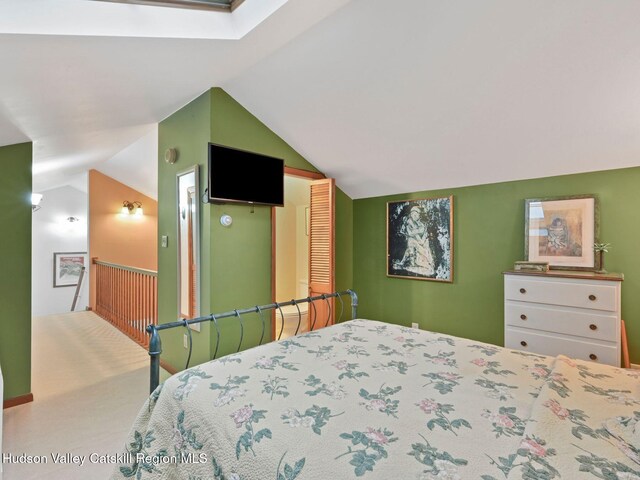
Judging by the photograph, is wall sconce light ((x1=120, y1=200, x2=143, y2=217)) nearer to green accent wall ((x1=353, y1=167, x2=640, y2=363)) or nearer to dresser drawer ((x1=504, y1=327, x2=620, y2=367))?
green accent wall ((x1=353, y1=167, x2=640, y2=363))

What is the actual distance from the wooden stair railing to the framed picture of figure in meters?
2.90

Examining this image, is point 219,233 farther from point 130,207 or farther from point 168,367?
point 130,207

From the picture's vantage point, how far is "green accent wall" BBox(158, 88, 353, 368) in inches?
110

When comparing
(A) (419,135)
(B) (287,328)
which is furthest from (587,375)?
(B) (287,328)

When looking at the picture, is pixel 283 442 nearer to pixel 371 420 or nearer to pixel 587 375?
pixel 371 420

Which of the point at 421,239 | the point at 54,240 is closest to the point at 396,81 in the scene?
the point at 421,239

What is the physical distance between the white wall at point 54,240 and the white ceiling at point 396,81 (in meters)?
4.56

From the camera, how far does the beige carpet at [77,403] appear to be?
6.57 feet

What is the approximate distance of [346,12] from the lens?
196 cm

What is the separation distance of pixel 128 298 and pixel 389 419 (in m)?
4.66

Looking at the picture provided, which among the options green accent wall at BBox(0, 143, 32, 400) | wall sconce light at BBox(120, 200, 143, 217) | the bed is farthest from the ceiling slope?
wall sconce light at BBox(120, 200, 143, 217)

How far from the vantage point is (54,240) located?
6949mm

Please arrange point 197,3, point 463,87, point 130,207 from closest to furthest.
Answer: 1. point 197,3
2. point 463,87
3. point 130,207

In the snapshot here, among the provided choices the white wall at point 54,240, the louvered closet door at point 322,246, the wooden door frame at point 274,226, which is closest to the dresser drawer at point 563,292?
the louvered closet door at point 322,246
